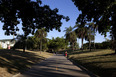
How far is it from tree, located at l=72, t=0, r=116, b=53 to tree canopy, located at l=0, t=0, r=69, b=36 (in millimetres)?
1593

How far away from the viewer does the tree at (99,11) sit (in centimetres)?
884

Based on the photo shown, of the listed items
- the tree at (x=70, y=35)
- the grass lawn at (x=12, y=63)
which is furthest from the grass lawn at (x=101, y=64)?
the tree at (x=70, y=35)

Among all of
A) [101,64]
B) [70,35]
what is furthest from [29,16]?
[70,35]

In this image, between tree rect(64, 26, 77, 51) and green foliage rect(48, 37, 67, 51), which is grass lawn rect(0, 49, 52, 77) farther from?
green foliage rect(48, 37, 67, 51)

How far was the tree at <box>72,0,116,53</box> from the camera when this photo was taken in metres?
8.84

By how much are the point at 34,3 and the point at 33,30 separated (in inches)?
107

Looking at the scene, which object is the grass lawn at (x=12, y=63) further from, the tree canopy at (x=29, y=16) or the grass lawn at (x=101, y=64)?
the grass lawn at (x=101, y=64)

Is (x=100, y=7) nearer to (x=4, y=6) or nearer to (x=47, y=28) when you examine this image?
(x=47, y=28)

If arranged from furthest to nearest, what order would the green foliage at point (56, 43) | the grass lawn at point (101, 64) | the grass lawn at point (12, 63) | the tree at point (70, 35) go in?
1. the green foliage at point (56, 43)
2. the tree at point (70, 35)
3. the grass lawn at point (12, 63)
4. the grass lawn at point (101, 64)

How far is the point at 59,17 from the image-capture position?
11.4 meters

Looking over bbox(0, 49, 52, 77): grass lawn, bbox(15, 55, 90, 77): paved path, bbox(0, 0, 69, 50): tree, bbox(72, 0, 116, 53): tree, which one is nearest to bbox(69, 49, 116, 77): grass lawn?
bbox(15, 55, 90, 77): paved path

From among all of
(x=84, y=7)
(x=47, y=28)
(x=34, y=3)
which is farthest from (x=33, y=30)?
(x=84, y=7)

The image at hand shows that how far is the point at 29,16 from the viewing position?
10992mm

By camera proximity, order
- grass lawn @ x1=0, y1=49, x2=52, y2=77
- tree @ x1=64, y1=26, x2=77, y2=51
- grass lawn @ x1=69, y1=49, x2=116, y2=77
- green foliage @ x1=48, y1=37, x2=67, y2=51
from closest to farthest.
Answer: grass lawn @ x1=69, y1=49, x2=116, y2=77 → grass lawn @ x1=0, y1=49, x2=52, y2=77 → tree @ x1=64, y1=26, x2=77, y2=51 → green foliage @ x1=48, y1=37, x2=67, y2=51
